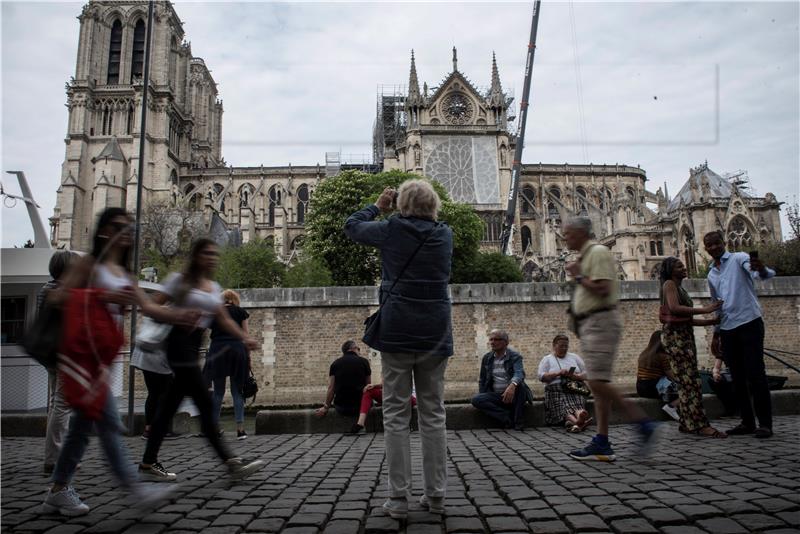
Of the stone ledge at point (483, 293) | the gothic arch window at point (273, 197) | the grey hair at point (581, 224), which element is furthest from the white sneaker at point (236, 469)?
the gothic arch window at point (273, 197)

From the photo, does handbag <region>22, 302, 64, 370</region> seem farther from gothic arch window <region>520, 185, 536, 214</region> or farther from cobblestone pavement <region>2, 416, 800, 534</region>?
gothic arch window <region>520, 185, 536, 214</region>

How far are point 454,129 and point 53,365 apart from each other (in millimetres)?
49237

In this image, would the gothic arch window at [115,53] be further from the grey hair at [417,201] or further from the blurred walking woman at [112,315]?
the grey hair at [417,201]

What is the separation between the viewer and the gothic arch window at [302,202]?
201 feet

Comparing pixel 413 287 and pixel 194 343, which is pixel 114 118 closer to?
pixel 194 343

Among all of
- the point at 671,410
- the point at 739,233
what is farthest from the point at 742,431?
the point at 739,233

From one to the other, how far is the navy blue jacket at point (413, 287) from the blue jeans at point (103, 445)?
4.74 feet

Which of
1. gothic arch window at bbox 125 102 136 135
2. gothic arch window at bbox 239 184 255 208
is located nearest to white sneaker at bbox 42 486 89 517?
gothic arch window at bbox 125 102 136 135

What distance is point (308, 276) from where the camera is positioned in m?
27.9

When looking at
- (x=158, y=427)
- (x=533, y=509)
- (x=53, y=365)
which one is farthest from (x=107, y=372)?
(x=533, y=509)

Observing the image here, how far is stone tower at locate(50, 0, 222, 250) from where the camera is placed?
4972cm

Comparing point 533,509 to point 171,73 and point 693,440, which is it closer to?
point 693,440

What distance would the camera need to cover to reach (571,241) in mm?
4344

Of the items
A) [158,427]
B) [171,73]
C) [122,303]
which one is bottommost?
[158,427]
